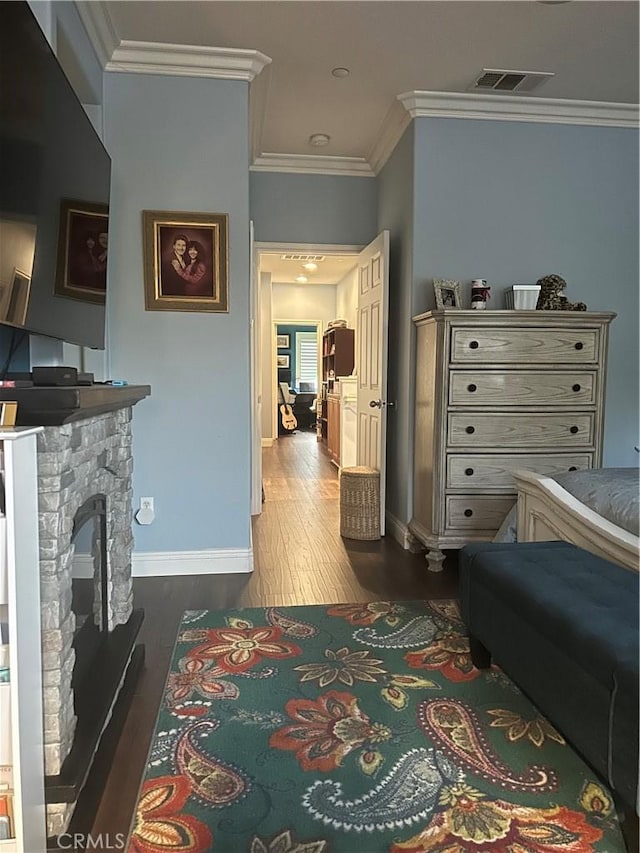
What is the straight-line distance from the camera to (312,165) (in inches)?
184

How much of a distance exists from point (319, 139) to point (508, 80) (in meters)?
1.40

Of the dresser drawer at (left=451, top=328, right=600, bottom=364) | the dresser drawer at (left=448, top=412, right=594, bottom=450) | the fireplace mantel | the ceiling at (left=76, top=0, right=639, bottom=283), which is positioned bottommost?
the dresser drawer at (left=448, top=412, right=594, bottom=450)

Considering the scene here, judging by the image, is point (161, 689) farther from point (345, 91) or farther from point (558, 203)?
point (558, 203)

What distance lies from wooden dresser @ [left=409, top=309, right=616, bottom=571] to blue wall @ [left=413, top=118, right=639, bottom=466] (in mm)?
607

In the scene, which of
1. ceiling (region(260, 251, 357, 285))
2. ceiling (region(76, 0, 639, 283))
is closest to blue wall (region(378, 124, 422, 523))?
ceiling (region(76, 0, 639, 283))

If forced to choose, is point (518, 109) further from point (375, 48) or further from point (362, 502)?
point (362, 502)

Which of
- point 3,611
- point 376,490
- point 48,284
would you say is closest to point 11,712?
point 3,611

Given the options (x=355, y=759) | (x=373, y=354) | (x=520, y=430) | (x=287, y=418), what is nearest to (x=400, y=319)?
(x=373, y=354)

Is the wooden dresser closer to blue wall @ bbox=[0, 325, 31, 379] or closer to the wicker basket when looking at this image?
the wicker basket

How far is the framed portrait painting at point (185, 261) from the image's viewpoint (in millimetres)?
3203

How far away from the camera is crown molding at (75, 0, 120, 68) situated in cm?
266

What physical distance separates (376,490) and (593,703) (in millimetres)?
2661

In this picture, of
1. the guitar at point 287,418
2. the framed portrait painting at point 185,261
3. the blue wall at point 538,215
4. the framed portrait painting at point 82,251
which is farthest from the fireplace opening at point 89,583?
the guitar at point 287,418

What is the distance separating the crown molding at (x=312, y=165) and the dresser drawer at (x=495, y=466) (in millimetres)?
2659
